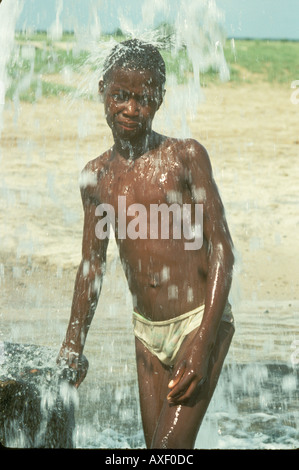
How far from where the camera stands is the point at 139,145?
260cm

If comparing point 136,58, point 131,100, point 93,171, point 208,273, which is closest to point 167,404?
point 208,273

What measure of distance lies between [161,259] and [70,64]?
1101 centimetres

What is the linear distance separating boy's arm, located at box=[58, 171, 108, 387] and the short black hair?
47 centimetres

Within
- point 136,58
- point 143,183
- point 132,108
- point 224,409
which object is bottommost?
point 224,409

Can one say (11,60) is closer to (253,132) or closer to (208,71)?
(208,71)

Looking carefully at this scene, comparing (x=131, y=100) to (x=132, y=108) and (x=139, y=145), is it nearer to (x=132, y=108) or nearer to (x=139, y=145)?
(x=132, y=108)

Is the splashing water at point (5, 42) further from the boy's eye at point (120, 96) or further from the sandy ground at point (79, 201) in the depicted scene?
the boy's eye at point (120, 96)

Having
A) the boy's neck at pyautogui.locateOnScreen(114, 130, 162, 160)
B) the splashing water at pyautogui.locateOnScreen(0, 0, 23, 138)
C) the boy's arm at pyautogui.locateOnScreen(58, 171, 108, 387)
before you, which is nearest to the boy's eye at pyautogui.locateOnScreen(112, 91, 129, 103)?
the boy's neck at pyautogui.locateOnScreen(114, 130, 162, 160)

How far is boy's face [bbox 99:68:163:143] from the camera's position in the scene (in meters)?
2.48

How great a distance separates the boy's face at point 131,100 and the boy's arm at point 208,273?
7.8 inches

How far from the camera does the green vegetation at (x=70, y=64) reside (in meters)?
12.8

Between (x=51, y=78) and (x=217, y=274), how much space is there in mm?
11332

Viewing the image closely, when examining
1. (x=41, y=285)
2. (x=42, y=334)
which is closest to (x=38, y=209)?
(x=41, y=285)

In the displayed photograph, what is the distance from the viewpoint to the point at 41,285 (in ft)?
23.7
